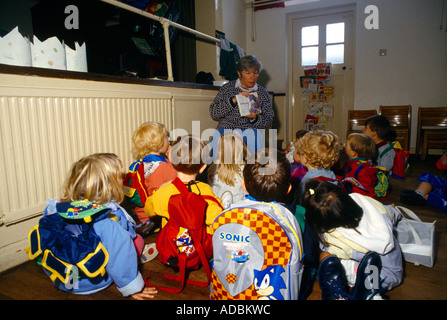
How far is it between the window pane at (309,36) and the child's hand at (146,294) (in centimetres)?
482

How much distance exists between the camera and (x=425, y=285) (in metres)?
1.29

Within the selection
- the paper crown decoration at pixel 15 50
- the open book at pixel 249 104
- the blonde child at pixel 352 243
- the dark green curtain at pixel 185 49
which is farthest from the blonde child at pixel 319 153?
the dark green curtain at pixel 185 49

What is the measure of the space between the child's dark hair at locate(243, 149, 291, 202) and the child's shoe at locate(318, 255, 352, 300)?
1.07 feet

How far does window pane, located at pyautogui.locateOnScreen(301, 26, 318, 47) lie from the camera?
193 inches

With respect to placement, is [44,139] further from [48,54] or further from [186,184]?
[186,184]

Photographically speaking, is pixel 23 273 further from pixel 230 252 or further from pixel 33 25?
pixel 33 25

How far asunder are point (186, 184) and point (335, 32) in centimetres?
454

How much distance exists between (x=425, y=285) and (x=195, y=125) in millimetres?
2154

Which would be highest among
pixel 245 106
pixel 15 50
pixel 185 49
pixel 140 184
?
pixel 185 49

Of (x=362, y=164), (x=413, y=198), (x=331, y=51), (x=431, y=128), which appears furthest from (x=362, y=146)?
(x=331, y=51)

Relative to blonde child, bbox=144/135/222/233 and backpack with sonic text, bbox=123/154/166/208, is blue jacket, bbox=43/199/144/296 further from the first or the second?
backpack with sonic text, bbox=123/154/166/208

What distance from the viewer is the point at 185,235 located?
50.8 inches

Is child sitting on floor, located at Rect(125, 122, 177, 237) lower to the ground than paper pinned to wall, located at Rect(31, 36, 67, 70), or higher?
lower

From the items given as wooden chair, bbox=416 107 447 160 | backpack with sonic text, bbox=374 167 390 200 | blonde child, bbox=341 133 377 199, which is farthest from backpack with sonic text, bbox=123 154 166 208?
wooden chair, bbox=416 107 447 160
